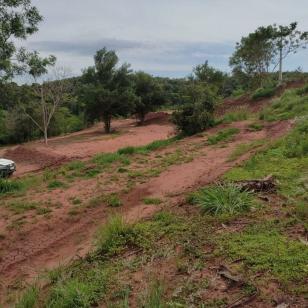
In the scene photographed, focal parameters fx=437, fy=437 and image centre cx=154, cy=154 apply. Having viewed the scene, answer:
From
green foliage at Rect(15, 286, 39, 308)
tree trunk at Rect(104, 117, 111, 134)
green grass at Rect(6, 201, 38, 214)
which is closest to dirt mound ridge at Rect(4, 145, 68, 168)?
green grass at Rect(6, 201, 38, 214)

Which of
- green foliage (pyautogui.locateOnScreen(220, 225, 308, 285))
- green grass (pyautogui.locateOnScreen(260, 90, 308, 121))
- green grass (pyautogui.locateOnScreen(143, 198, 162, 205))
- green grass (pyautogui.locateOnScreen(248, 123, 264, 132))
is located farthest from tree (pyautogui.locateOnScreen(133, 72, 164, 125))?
green foliage (pyautogui.locateOnScreen(220, 225, 308, 285))

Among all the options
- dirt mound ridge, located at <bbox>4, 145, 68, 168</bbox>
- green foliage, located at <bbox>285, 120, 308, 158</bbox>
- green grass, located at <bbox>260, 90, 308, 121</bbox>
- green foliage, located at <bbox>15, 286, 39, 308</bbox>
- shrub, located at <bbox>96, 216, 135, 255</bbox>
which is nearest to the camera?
green foliage, located at <bbox>15, 286, 39, 308</bbox>

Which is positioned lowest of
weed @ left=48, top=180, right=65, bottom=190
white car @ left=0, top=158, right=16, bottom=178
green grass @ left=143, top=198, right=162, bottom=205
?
white car @ left=0, top=158, right=16, bottom=178

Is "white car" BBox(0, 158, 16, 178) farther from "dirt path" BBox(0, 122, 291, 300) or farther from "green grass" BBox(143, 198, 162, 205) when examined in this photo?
"green grass" BBox(143, 198, 162, 205)

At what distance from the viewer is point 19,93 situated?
939cm

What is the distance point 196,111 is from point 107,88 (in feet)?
47.8

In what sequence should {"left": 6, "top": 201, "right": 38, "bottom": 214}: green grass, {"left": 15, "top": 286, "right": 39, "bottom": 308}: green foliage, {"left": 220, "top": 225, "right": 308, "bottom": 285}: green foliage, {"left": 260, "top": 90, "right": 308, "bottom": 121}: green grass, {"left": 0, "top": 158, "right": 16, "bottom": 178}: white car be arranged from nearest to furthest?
{"left": 220, "top": 225, "right": 308, "bottom": 285}: green foliage, {"left": 15, "top": 286, "right": 39, "bottom": 308}: green foliage, {"left": 6, "top": 201, "right": 38, "bottom": 214}: green grass, {"left": 0, "top": 158, "right": 16, "bottom": 178}: white car, {"left": 260, "top": 90, "right": 308, "bottom": 121}: green grass

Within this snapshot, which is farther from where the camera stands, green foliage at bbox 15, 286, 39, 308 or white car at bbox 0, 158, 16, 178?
white car at bbox 0, 158, 16, 178

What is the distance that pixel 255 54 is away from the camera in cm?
3797

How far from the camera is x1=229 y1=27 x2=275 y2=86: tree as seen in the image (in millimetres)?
36625

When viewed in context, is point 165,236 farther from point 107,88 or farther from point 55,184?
point 107,88

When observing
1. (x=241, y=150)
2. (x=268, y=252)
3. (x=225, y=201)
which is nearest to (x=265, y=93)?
(x=241, y=150)

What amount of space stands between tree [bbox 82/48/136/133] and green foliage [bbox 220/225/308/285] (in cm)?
2665

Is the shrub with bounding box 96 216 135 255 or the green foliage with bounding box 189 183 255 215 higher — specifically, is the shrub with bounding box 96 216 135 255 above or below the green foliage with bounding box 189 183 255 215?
below
